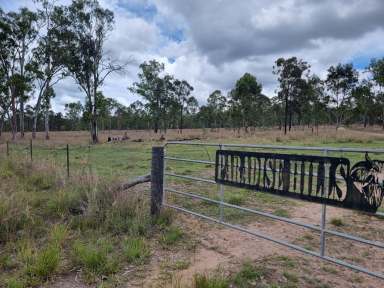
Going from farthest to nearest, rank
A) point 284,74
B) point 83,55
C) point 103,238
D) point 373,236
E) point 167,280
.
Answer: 1. point 284,74
2. point 83,55
3. point 373,236
4. point 103,238
5. point 167,280

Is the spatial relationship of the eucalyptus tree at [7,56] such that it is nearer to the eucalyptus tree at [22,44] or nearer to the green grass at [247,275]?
the eucalyptus tree at [22,44]

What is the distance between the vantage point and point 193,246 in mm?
4129

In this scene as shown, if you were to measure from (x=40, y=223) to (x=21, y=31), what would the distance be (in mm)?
35328

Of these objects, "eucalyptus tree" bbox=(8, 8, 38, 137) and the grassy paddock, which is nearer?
the grassy paddock

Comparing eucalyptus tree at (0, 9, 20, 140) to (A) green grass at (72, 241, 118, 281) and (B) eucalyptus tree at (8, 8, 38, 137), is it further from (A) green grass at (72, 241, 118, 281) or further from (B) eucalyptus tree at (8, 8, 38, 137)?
(A) green grass at (72, 241, 118, 281)

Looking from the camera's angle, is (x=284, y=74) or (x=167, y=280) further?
(x=284, y=74)

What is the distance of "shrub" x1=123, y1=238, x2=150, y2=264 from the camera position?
367 cm

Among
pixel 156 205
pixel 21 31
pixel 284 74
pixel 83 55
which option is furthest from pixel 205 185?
pixel 284 74

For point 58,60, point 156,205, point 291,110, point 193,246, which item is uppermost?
point 58,60

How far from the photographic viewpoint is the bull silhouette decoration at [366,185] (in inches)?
100

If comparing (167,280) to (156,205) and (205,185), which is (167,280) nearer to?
(156,205)

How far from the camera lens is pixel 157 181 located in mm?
5078

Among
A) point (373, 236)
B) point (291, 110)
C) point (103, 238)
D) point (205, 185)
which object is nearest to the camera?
point (103, 238)

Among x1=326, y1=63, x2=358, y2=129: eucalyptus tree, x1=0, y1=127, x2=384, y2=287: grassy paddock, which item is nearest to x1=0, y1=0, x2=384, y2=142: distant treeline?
x1=326, y1=63, x2=358, y2=129: eucalyptus tree
